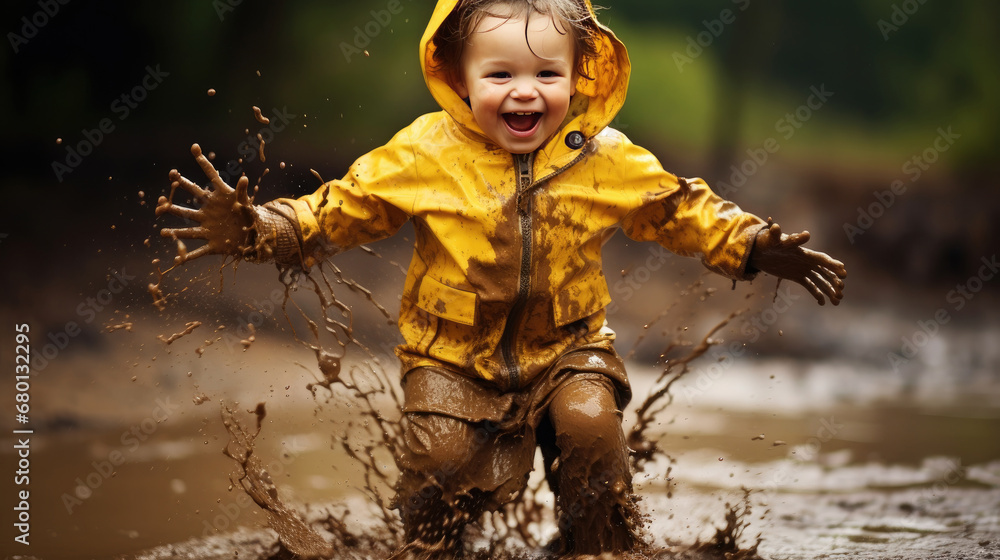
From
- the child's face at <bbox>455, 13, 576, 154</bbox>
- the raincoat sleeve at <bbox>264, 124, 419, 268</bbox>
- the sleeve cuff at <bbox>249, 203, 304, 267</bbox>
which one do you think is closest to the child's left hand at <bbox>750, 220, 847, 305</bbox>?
the child's face at <bbox>455, 13, 576, 154</bbox>

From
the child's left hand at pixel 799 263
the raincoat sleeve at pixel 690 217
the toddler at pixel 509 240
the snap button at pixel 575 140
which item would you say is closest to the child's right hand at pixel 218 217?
the toddler at pixel 509 240

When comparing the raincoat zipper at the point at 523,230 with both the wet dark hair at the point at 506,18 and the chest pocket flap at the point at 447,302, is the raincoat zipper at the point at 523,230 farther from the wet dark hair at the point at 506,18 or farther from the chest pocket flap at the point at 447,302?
the wet dark hair at the point at 506,18

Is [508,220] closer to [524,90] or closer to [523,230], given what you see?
[523,230]

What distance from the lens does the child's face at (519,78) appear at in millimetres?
2160

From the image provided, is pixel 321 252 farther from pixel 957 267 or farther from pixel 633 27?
pixel 957 267

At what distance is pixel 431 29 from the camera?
2244mm

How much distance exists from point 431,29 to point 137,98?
6.90ft

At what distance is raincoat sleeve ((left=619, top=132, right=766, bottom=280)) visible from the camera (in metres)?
2.34

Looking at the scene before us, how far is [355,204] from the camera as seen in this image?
2309mm

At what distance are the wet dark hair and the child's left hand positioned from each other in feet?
1.69

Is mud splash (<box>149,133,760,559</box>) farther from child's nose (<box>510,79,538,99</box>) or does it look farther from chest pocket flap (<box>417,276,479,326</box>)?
child's nose (<box>510,79,538,99</box>)

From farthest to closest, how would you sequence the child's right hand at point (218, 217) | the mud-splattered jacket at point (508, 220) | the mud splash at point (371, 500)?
1. the mud splash at point (371, 500)
2. the mud-splattered jacket at point (508, 220)
3. the child's right hand at point (218, 217)

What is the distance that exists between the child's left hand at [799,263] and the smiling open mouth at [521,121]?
20.8 inches

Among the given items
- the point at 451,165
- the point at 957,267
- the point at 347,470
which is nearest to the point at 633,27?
the point at 957,267
